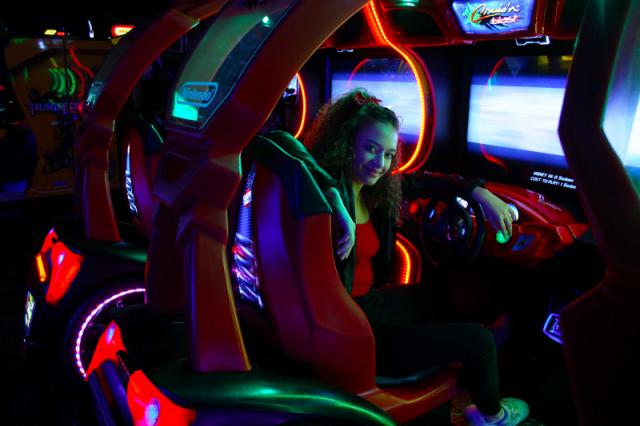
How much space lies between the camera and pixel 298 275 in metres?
1.31

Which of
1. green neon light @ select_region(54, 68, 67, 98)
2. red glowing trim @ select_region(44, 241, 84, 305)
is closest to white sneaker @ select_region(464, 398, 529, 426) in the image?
red glowing trim @ select_region(44, 241, 84, 305)

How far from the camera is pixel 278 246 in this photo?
1.30 metres

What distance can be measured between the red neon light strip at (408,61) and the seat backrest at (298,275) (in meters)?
1.79

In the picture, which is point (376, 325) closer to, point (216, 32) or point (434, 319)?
point (434, 319)

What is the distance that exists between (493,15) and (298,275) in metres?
1.81

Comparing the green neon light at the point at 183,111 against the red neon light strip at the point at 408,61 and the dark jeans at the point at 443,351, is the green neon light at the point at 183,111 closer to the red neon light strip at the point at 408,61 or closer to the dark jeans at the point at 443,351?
the dark jeans at the point at 443,351

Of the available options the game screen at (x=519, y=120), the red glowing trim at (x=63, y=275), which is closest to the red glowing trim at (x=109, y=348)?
the red glowing trim at (x=63, y=275)

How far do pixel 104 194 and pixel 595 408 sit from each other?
6.43ft

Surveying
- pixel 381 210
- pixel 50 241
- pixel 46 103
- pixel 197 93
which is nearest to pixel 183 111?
pixel 197 93

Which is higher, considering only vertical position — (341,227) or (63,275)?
(341,227)

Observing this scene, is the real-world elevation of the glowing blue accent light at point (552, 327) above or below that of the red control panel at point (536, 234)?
below

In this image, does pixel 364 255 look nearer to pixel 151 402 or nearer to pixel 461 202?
pixel 461 202

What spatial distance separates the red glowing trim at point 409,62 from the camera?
3119mm

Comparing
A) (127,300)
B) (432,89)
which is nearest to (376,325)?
(127,300)
